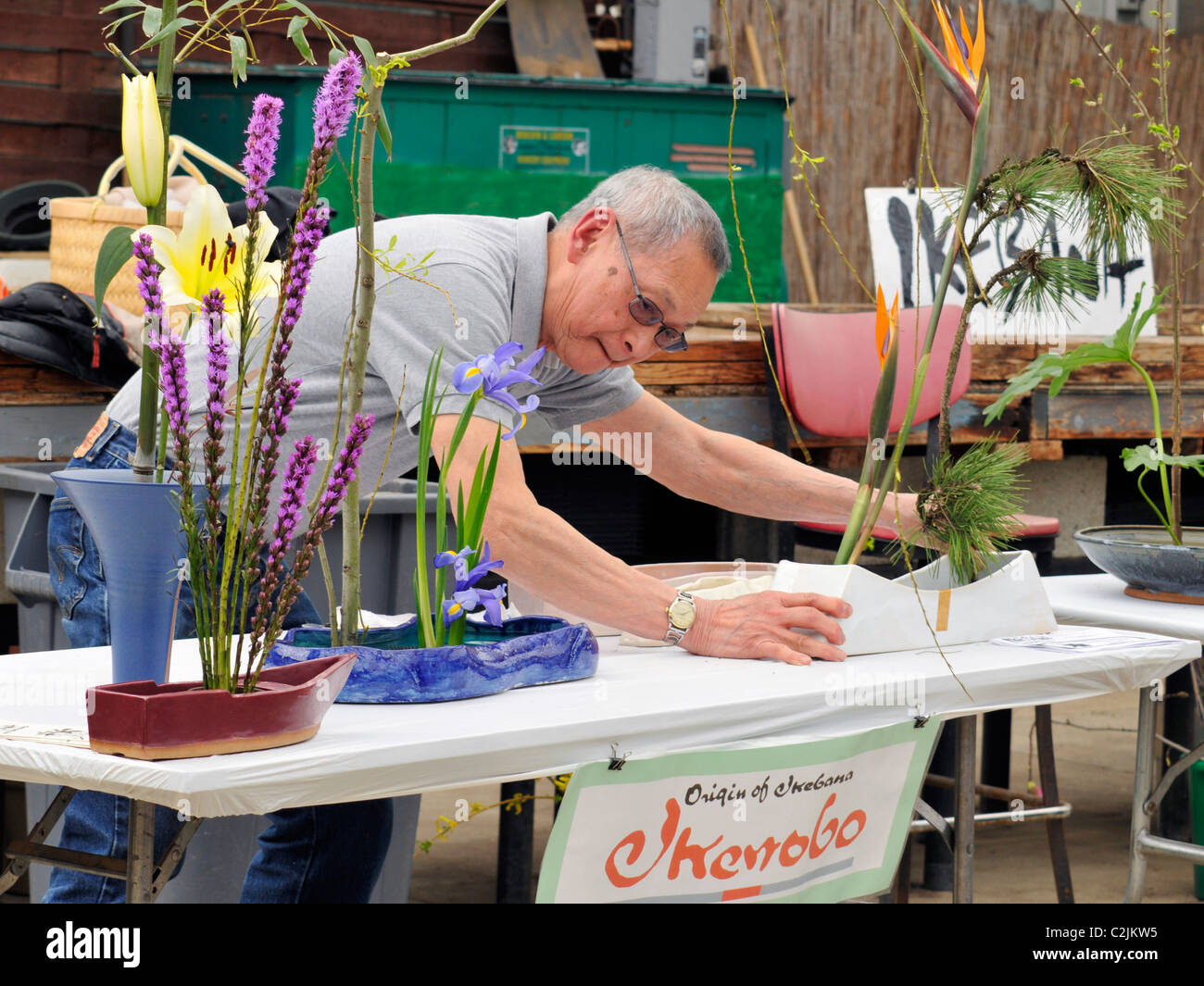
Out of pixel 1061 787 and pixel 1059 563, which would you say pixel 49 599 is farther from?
pixel 1059 563

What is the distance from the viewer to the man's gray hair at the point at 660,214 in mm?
2025

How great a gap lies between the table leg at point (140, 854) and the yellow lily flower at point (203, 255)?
49 centimetres

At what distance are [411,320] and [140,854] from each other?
786mm

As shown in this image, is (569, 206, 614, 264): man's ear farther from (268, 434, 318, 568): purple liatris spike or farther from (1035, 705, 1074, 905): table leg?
(1035, 705, 1074, 905): table leg

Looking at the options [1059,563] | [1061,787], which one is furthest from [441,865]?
[1059,563]

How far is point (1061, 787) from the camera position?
427cm

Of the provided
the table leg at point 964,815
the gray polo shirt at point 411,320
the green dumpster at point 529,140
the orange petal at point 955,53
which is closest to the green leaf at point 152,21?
the gray polo shirt at point 411,320

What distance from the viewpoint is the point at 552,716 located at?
1.59 metres

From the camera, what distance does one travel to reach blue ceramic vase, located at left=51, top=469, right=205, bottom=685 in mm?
1484

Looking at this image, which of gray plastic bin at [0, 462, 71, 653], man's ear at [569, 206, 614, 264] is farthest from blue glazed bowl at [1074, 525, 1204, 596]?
gray plastic bin at [0, 462, 71, 653]

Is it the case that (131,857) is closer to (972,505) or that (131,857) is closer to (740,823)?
(740,823)

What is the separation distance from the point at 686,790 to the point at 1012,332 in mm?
3169

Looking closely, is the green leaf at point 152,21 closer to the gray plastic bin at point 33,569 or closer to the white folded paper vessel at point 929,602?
the white folded paper vessel at point 929,602

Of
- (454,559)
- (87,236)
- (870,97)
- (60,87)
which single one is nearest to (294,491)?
(454,559)
